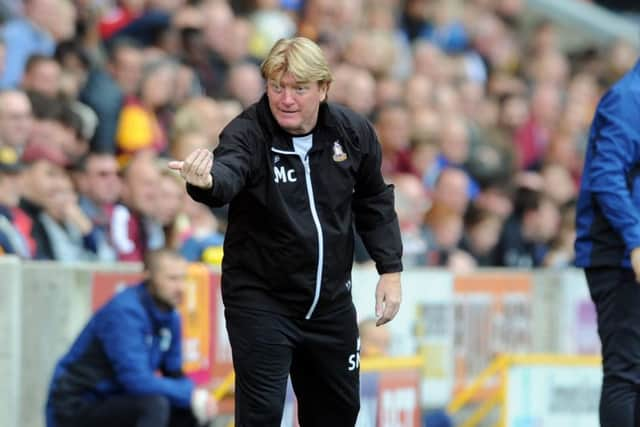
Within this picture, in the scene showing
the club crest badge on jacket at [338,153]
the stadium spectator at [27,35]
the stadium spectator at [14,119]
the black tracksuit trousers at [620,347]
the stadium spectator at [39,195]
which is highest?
the stadium spectator at [27,35]

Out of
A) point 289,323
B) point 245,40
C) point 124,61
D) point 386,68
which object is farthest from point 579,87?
point 289,323

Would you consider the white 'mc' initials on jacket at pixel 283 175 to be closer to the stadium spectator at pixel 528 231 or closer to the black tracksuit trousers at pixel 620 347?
the black tracksuit trousers at pixel 620 347

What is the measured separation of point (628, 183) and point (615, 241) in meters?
0.28

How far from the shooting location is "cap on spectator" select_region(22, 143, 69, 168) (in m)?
10.3

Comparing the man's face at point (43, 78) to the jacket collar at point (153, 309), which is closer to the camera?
the jacket collar at point (153, 309)

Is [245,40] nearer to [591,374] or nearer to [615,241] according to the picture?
[591,374]

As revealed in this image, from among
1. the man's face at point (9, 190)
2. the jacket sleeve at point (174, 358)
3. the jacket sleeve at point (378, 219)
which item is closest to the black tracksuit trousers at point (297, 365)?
the jacket sleeve at point (378, 219)

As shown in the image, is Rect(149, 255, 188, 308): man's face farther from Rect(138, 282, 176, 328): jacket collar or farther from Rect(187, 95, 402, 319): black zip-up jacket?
Rect(187, 95, 402, 319): black zip-up jacket

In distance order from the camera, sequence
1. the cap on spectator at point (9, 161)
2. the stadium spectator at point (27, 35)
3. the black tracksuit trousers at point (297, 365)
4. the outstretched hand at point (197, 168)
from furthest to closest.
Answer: the stadium spectator at point (27, 35) < the cap on spectator at point (9, 161) < the black tracksuit trousers at point (297, 365) < the outstretched hand at point (197, 168)

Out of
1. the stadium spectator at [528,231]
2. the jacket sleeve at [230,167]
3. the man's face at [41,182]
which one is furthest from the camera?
the stadium spectator at [528,231]

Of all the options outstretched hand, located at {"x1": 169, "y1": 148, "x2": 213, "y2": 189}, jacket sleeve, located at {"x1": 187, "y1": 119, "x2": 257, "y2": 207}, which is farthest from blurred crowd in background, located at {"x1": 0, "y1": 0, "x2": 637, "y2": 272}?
outstretched hand, located at {"x1": 169, "y1": 148, "x2": 213, "y2": 189}

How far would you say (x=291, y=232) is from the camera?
20.0 ft

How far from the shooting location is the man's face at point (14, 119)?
10125 mm

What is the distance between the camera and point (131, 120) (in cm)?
1172
